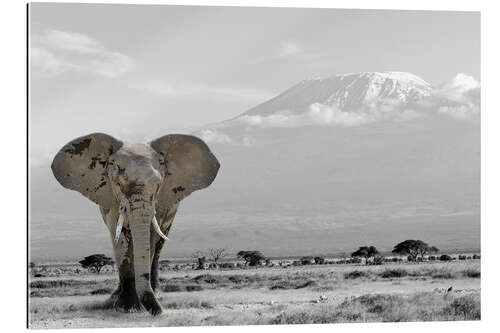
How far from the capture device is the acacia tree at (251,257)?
37.1 m

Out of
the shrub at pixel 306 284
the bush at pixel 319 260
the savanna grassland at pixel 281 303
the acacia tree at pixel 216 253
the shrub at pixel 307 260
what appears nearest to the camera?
the savanna grassland at pixel 281 303

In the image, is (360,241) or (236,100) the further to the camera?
(360,241)

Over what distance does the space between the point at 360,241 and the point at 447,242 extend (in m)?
5.56

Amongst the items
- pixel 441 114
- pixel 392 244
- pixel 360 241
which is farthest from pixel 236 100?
pixel 392 244

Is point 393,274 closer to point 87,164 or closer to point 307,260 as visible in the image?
point 87,164

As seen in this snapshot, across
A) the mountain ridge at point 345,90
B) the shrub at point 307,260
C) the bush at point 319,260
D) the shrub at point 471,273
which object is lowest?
the shrub at point 307,260

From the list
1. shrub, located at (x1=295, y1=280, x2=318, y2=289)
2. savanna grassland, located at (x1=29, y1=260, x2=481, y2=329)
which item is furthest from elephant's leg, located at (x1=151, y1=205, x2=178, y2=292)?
shrub, located at (x1=295, y1=280, x2=318, y2=289)

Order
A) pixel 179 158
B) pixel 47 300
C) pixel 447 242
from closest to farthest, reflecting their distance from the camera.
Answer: pixel 179 158 < pixel 47 300 < pixel 447 242

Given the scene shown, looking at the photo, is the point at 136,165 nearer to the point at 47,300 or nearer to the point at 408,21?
the point at 47,300

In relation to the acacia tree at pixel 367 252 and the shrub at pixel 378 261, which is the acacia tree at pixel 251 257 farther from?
the shrub at pixel 378 261

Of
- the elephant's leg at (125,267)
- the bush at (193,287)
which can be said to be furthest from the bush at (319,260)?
the elephant's leg at (125,267)

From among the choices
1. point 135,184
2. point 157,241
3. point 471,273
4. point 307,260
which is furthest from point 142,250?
point 307,260

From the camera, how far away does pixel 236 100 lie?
17938 millimetres

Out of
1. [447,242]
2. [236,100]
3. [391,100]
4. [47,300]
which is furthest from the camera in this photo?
[447,242]
